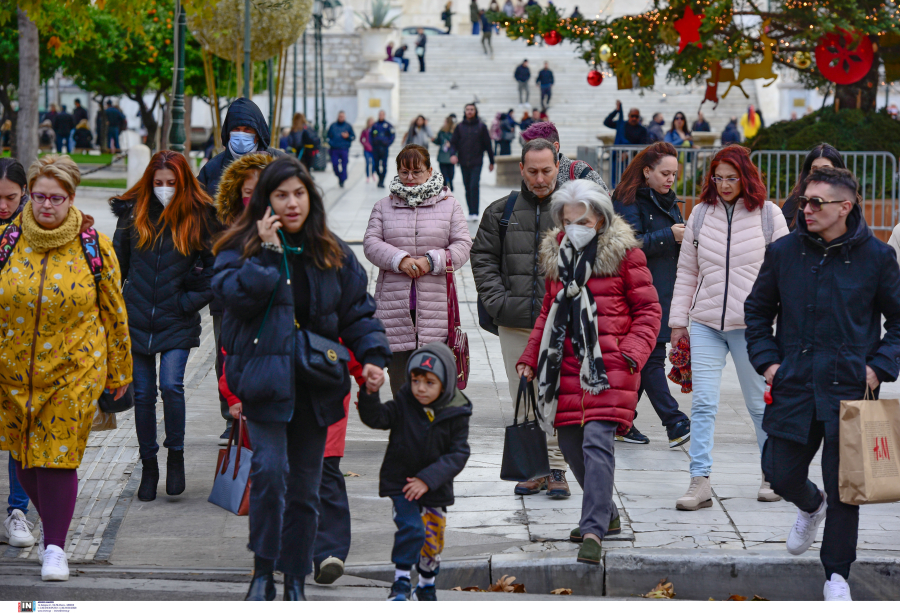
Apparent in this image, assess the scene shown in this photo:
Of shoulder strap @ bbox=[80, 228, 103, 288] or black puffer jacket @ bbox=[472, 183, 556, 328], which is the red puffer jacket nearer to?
black puffer jacket @ bbox=[472, 183, 556, 328]

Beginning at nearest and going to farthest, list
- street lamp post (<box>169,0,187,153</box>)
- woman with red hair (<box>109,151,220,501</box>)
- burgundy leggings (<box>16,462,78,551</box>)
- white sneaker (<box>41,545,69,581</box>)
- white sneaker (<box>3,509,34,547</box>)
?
white sneaker (<box>41,545,69,581</box>) → burgundy leggings (<box>16,462,78,551</box>) → white sneaker (<box>3,509,34,547</box>) → woman with red hair (<box>109,151,220,501</box>) → street lamp post (<box>169,0,187,153</box>)

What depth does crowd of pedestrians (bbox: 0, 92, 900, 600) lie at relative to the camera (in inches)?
164

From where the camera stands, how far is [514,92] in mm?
44781

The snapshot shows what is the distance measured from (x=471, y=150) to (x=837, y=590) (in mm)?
15338

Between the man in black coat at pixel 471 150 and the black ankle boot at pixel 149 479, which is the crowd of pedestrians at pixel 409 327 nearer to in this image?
the black ankle boot at pixel 149 479

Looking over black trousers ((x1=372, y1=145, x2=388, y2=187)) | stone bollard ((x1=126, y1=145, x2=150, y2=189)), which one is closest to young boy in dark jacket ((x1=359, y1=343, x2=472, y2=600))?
stone bollard ((x1=126, y1=145, x2=150, y2=189))

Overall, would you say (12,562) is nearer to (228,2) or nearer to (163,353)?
(163,353)

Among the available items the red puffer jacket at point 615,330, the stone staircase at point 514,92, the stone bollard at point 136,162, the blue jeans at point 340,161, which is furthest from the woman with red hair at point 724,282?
the stone staircase at point 514,92

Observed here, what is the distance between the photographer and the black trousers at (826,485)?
447 cm

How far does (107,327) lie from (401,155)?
2.01m

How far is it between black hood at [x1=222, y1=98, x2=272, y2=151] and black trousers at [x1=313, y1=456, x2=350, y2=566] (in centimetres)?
264

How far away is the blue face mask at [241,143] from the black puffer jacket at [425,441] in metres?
2.61

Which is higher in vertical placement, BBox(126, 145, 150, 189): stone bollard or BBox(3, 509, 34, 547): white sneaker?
BBox(126, 145, 150, 189): stone bollard

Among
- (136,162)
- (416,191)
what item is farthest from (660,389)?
(136,162)
